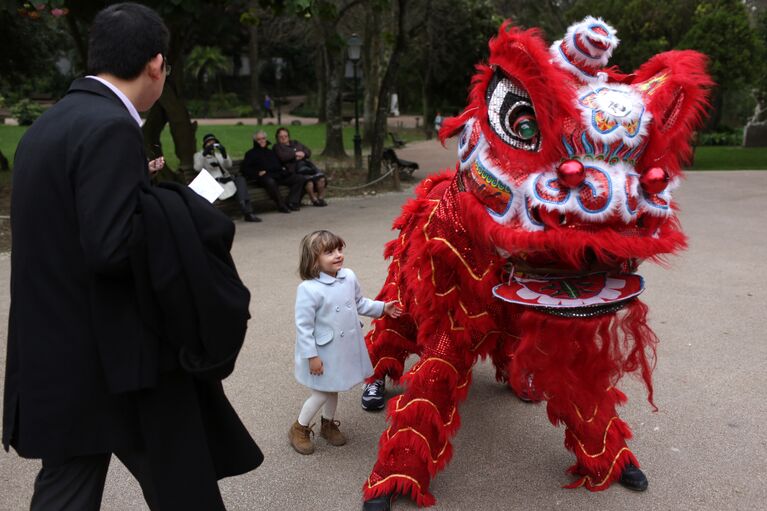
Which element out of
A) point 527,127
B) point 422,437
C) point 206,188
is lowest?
point 422,437

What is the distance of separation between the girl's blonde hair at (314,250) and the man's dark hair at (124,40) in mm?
1515

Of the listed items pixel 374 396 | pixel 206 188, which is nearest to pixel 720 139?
pixel 374 396

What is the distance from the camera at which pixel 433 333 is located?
122 inches

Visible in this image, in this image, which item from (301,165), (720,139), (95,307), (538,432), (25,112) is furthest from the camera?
(25,112)

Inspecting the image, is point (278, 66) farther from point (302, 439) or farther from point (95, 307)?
point (95, 307)

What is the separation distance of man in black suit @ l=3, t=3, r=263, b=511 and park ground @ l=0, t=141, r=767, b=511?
123 centimetres

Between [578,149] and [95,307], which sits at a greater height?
[578,149]

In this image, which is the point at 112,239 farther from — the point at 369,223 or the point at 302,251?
the point at 369,223

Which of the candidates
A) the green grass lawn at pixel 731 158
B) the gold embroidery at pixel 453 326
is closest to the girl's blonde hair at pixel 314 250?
the gold embroidery at pixel 453 326

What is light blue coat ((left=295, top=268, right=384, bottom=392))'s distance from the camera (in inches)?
127

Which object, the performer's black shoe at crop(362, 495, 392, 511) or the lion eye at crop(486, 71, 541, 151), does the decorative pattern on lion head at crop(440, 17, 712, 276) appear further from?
the performer's black shoe at crop(362, 495, 392, 511)

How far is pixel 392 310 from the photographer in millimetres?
3670

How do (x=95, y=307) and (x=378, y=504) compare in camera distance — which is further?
(x=378, y=504)

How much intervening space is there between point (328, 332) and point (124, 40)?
71.3 inches
